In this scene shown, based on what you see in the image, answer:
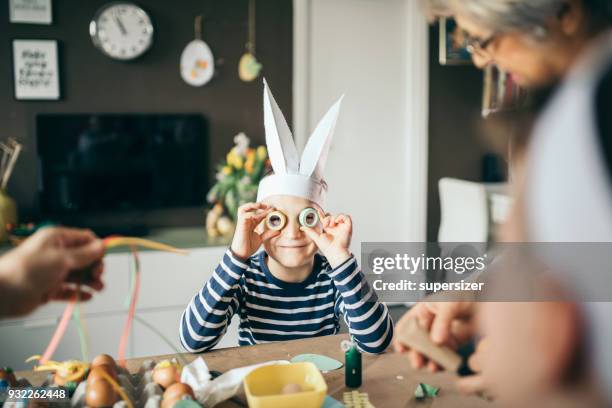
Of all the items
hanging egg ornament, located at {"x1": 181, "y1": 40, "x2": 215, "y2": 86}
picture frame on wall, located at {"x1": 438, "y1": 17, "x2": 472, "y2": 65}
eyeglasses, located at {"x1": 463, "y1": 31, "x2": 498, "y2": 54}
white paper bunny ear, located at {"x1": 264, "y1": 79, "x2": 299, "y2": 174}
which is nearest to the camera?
eyeglasses, located at {"x1": 463, "y1": 31, "x2": 498, "y2": 54}

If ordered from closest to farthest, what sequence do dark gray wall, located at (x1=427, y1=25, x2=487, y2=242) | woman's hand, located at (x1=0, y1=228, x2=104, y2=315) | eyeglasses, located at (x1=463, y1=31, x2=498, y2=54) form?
eyeglasses, located at (x1=463, y1=31, x2=498, y2=54)
woman's hand, located at (x1=0, y1=228, x2=104, y2=315)
dark gray wall, located at (x1=427, y1=25, x2=487, y2=242)

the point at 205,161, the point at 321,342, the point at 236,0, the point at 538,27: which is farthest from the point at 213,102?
the point at 538,27

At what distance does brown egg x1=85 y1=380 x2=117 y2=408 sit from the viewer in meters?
0.92

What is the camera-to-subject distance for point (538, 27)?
1.37ft

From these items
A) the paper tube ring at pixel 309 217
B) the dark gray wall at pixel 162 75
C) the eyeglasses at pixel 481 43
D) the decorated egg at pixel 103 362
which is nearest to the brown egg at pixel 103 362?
the decorated egg at pixel 103 362

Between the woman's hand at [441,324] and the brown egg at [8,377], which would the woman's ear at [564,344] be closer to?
the woman's hand at [441,324]

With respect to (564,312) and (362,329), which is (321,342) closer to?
(362,329)

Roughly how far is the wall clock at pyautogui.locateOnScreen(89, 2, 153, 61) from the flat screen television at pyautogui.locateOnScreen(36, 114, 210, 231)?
371mm

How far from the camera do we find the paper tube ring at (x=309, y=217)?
143 cm

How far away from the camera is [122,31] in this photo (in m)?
3.23

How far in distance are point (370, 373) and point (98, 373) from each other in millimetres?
536

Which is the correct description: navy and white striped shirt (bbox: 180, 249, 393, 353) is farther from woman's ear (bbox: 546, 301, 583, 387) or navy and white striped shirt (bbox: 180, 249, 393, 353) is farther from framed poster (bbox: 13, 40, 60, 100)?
framed poster (bbox: 13, 40, 60, 100)

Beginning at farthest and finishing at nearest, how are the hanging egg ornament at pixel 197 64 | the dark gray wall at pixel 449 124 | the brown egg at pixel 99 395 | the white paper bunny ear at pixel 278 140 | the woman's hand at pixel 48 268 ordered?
1. the dark gray wall at pixel 449 124
2. the hanging egg ornament at pixel 197 64
3. the white paper bunny ear at pixel 278 140
4. the brown egg at pixel 99 395
5. the woman's hand at pixel 48 268

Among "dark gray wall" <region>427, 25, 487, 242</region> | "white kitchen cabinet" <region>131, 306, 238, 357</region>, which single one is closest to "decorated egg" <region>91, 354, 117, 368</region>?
"white kitchen cabinet" <region>131, 306, 238, 357</region>
